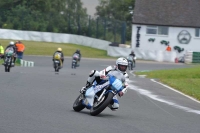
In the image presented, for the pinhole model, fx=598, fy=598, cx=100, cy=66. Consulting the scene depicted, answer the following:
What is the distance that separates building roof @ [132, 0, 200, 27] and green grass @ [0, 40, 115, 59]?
17.4ft

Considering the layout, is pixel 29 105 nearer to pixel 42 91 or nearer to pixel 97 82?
pixel 97 82

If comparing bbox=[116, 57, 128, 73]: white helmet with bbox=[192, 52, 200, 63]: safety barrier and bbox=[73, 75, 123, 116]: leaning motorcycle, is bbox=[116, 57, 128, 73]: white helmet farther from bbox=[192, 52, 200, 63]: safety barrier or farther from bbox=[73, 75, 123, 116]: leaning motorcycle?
bbox=[192, 52, 200, 63]: safety barrier

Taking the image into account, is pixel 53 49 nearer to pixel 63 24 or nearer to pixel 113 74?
pixel 63 24

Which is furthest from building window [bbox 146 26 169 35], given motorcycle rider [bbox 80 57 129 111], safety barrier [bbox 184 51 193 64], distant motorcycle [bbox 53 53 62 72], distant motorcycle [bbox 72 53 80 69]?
motorcycle rider [bbox 80 57 129 111]

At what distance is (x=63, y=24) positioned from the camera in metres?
63.4

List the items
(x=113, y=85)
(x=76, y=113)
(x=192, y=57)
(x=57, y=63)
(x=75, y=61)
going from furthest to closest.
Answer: (x=192, y=57) → (x=75, y=61) → (x=57, y=63) → (x=76, y=113) → (x=113, y=85)

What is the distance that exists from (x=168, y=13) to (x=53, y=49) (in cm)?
1237

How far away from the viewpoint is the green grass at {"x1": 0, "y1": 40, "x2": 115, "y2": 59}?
54419mm

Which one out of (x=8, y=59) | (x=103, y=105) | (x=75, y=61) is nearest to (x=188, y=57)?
(x=75, y=61)

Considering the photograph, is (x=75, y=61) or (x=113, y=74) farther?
(x=75, y=61)

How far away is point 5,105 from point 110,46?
42.7 meters

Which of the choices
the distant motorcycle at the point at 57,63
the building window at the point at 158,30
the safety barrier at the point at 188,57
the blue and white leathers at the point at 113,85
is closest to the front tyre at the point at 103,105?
the blue and white leathers at the point at 113,85

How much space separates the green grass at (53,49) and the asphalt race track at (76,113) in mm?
33895

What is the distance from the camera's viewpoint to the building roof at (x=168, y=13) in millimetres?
59000
